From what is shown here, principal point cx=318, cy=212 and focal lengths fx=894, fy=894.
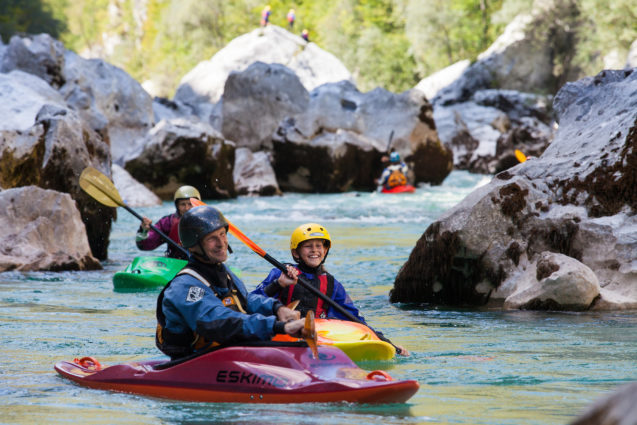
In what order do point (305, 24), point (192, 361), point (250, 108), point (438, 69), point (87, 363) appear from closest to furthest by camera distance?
point (192, 361), point (87, 363), point (250, 108), point (438, 69), point (305, 24)

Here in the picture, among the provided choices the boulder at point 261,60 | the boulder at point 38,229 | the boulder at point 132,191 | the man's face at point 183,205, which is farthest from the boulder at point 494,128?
the man's face at point 183,205

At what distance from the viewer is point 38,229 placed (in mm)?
9453

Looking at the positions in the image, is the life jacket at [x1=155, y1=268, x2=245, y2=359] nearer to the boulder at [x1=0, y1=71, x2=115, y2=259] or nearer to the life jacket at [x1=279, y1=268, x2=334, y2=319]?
the life jacket at [x1=279, y1=268, x2=334, y2=319]

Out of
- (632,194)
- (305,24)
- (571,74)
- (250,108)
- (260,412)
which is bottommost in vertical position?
(260,412)

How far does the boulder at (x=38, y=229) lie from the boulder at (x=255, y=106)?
54.8ft

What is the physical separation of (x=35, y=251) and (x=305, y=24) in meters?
54.7

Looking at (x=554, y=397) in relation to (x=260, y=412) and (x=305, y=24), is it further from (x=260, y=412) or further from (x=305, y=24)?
(x=305, y=24)

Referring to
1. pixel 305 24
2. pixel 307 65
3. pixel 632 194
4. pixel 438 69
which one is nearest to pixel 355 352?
pixel 632 194

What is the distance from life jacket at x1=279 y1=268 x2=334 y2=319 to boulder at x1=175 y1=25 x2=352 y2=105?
98.2ft

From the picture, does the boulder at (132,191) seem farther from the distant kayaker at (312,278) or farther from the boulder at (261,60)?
the boulder at (261,60)

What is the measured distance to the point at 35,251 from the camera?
947 centimetres

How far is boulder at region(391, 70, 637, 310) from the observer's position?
714cm

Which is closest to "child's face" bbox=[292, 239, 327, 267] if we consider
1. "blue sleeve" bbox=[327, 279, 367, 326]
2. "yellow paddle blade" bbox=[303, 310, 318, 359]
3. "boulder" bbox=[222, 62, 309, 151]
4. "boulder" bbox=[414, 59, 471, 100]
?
"blue sleeve" bbox=[327, 279, 367, 326]

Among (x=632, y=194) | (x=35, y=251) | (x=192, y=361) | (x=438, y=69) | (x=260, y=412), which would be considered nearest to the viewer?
(x=260, y=412)
